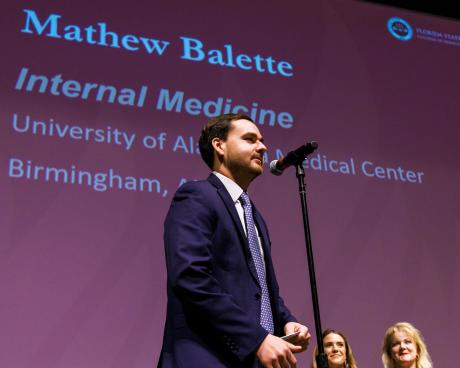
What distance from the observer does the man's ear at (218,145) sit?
2.34m

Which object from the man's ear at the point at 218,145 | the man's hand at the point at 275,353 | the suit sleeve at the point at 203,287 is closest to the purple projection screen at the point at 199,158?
the man's ear at the point at 218,145

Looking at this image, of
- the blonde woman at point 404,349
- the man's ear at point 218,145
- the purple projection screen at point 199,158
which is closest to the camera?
the man's ear at point 218,145

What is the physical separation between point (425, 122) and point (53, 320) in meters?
2.80

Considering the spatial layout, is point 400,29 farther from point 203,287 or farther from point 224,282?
point 203,287

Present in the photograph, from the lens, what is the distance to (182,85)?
13.6 feet

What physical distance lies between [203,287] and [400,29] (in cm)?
371

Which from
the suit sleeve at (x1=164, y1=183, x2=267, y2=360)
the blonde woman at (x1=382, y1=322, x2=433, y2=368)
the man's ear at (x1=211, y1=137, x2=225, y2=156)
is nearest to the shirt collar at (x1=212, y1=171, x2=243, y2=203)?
the man's ear at (x1=211, y1=137, x2=225, y2=156)

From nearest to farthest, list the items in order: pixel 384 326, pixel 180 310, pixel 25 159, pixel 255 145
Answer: pixel 180 310, pixel 255 145, pixel 25 159, pixel 384 326

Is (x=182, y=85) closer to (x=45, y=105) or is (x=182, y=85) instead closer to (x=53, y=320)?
(x=45, y=105)

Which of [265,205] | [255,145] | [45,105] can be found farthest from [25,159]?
[255,145]

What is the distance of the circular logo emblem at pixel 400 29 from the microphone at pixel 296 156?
2.99 m

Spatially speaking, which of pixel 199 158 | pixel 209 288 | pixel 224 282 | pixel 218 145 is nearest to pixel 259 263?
pixel 224 282

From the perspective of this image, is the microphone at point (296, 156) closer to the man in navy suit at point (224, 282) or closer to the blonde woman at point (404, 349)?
the man in navy suit at point (224, 282)

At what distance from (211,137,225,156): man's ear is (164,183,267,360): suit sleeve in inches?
15.9
